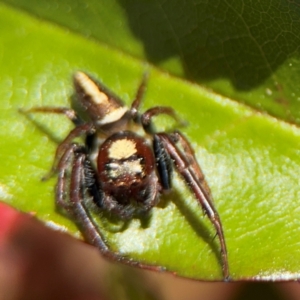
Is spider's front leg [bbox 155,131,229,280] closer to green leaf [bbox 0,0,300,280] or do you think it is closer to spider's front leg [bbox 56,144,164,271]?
green leaf [bbox 0,0,300,280]

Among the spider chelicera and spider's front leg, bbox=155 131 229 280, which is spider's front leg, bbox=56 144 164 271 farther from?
spider's front leg, bbox=155 131 229 280

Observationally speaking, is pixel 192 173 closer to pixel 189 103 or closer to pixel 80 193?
pixel 189 103

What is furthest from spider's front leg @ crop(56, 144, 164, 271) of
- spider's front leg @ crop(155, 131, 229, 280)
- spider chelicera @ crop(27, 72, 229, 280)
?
spider's front leg @ crop(155, 131, 229, 280)

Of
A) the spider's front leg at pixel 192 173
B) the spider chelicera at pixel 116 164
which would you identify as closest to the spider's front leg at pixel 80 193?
the spider chelicera at pixel 116 164

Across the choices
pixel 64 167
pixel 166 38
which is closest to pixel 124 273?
pixel 64 167

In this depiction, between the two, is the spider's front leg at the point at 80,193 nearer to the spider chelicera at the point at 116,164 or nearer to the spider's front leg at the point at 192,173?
the spider chelicera at the point at 116,164

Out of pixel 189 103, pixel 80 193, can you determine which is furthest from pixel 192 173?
pixel 80 193
